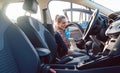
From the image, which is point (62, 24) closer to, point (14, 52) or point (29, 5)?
point (29, 5)

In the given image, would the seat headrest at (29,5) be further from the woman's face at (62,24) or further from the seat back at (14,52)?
the woman's face at (62,24)

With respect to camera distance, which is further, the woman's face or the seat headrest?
the woman's face

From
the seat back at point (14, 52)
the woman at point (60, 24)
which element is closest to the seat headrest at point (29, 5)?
the seat back at point (14, 52)

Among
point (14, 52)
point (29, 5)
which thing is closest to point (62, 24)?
point (29, 5)

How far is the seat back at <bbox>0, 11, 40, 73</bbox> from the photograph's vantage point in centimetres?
181

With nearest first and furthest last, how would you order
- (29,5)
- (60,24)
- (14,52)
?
(14,52) < (29,5) < (60,24)

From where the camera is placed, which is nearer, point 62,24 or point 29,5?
point 29,5

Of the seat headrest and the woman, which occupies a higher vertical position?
the seat headrest

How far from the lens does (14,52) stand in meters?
1.91

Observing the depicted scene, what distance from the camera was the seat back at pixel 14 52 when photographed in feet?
5.93

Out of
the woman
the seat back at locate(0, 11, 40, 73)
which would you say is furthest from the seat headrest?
the woman

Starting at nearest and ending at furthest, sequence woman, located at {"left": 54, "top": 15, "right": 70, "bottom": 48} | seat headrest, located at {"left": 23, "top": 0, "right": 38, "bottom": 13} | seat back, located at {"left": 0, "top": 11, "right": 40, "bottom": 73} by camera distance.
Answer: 1. seat back, located at {"left": 0, "top": 11, "right": 40, "bottom": 73}
2. seat headrest, located at {"left": 23, "top": 0, "right": 38, "bottom": 13}
3. woman, located at {"left": 54, "top": 15, "right": 70, "bottom": 48}

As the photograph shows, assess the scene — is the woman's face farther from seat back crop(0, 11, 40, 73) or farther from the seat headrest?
seat back crop(0, 11, 40, 73)

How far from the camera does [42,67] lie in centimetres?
211
